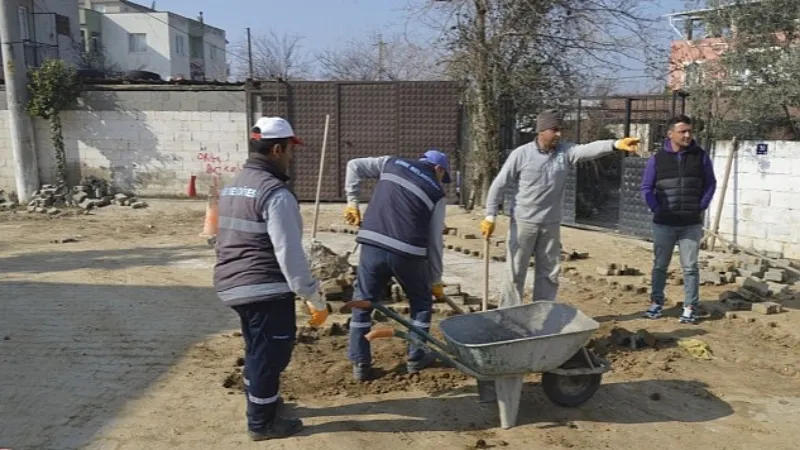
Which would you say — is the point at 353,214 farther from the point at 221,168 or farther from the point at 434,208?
the point at 221,168

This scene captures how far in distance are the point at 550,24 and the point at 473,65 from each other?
63.3 inches

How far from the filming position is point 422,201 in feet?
15.7

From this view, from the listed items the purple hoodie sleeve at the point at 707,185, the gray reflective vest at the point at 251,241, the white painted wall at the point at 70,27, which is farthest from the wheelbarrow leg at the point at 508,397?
the white painted wall at the point at 70,27

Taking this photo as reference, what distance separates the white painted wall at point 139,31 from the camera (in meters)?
46.1

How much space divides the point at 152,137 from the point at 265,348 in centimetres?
1193

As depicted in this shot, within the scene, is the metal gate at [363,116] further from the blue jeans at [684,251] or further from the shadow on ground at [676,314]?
the blue jeans at [684,251]

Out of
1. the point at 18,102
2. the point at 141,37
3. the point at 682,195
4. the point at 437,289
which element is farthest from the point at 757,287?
the point at 141,37

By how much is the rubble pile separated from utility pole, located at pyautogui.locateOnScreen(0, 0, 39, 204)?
1.17 ft

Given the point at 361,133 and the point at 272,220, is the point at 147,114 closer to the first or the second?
the point at 361,133

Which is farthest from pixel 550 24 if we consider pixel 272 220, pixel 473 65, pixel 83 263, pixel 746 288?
pixel 272 220

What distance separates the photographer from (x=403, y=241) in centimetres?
475

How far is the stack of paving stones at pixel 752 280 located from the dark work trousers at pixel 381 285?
365 centimetres

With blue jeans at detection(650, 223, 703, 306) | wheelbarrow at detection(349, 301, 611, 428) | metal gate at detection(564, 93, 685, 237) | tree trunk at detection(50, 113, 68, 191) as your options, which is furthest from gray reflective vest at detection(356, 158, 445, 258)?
tree trunk at detection(50, 113, 68, 191)

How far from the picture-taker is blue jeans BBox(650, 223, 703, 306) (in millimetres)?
6312
